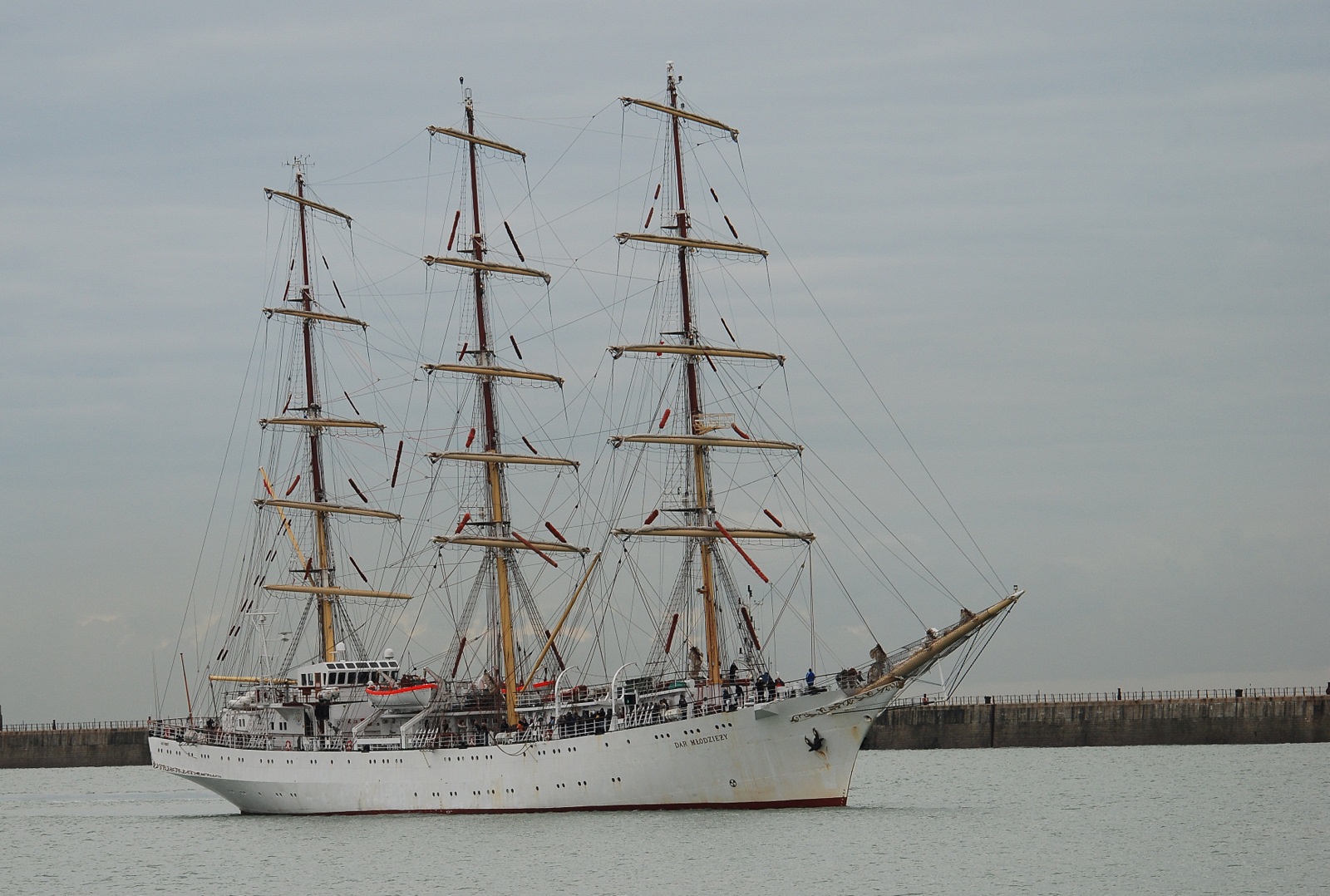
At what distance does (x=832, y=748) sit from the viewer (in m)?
57.5

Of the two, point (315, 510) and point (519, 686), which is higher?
point (315, 510)

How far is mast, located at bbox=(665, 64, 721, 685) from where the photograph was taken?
210 ft

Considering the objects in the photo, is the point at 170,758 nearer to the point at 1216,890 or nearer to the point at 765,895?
the point at 765,895

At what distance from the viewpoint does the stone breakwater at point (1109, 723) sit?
98250 mm

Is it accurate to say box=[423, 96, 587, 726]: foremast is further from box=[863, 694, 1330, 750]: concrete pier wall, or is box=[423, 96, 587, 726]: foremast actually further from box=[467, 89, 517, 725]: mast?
box=[863, 694, 1330, 750]: concrete pier wall

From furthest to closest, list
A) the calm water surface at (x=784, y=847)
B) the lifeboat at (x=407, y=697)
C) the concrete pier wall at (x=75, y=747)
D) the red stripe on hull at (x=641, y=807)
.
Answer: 1. the concrete pier wall at (x=75, y=747)
2. the lifeboat at (x=407, y=697)
3. the red stripe on hull at (x=641, y=807)
4. the calm water surface at (x=784, y=847)

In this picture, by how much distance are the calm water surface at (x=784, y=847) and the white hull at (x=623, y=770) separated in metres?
0.84

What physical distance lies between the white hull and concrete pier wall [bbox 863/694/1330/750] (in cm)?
3956

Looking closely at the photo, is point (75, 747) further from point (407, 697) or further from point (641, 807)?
point (641, 807)

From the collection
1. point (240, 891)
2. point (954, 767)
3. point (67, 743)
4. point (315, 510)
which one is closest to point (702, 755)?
point (240, 891)

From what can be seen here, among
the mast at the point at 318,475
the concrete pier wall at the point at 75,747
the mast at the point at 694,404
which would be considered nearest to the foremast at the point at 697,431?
the mast at the point at 694,404

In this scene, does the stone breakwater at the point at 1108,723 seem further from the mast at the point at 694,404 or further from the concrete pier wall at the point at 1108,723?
the mast at the point at 694,404

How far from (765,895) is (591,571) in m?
25.7

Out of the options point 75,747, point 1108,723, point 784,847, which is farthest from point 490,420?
point 75,747
